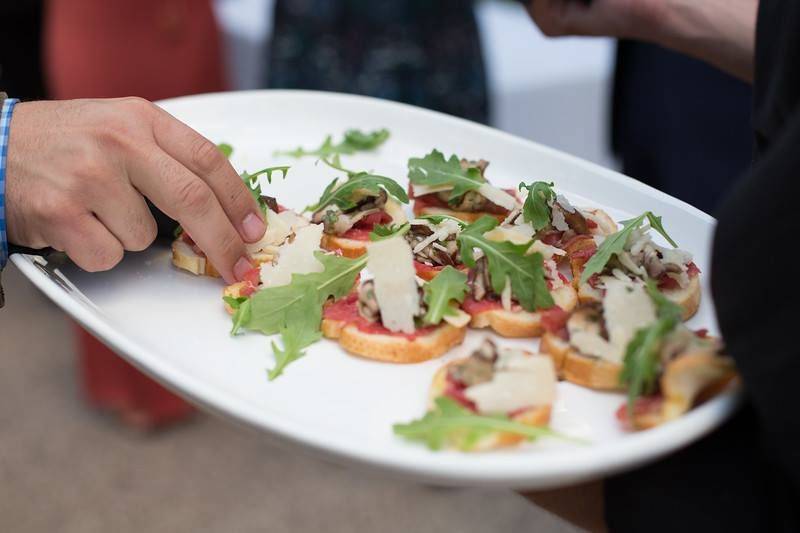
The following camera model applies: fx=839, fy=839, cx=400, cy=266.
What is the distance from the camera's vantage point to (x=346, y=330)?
1.32 m

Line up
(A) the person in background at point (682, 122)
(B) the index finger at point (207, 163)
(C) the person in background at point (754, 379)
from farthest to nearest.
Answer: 1. (A) the person in background at point (682, 122)
2. (B) the index finger at point (207, 163)
3. (C) the person in background at point (754, 379)

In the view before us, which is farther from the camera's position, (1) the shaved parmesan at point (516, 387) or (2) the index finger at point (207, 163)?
(2) the index finger at point (207, 163)

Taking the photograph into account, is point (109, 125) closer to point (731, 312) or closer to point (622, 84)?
point (731, 312)

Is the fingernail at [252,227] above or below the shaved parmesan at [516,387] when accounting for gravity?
below

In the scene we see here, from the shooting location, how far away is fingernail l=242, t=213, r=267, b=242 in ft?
4.87

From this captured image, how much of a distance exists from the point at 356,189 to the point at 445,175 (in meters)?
0.18

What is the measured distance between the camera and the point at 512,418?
1.08 meters

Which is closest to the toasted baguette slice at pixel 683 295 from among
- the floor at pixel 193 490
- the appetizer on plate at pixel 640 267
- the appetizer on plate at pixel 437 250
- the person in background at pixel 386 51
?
the appetizer on plate at pixel 640 267

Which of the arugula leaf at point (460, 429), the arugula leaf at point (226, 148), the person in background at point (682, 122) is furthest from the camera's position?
the person in background at point (682, 122)

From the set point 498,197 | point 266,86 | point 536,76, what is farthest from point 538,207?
point 536,76

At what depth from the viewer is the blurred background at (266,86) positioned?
2699 millimetres

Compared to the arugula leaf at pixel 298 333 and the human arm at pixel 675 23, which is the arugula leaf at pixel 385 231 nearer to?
the arugula leaf at pixel 298 333

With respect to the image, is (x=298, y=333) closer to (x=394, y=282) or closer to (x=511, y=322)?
(x=394, y=282)

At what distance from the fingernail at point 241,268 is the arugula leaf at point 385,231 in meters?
0.23
